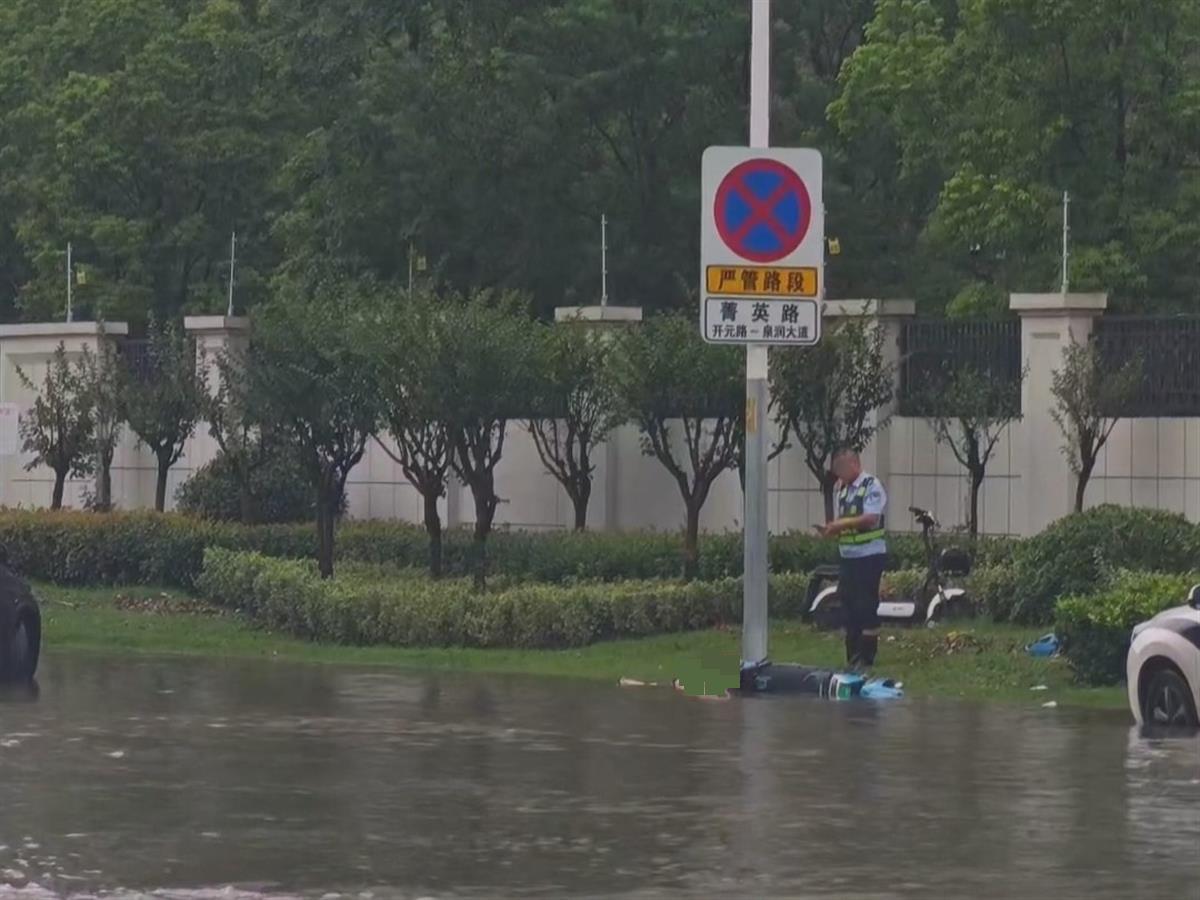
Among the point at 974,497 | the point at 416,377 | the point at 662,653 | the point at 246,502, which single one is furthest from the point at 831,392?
the point at 246,502

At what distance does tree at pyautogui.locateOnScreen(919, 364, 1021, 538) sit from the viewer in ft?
83.5

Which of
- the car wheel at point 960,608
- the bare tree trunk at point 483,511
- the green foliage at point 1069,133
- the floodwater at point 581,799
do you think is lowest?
the floodwater at point 581,799

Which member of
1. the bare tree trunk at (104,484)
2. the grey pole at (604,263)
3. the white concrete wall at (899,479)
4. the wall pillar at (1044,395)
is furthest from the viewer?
the bare tree trunk at (104,484)

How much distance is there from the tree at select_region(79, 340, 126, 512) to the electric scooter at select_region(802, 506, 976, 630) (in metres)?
12.4

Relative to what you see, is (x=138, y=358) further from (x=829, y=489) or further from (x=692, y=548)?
(x=829, y=489)

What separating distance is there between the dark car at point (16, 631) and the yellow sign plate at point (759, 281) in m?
6.02

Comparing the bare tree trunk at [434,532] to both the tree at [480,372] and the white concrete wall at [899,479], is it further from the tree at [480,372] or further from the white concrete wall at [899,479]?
the white concrete wall at [899,479]

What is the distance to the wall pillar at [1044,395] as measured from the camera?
25047 mm

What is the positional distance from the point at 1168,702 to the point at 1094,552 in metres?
4.41

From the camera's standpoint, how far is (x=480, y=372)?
23984 millimetres

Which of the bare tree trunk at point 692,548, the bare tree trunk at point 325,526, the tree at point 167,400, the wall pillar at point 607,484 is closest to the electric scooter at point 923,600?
the bare tree trunk at point 692,548

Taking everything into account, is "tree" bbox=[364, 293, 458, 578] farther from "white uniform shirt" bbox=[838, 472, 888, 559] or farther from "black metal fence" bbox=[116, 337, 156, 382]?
"black metal fence" bbox=[116, 337, 156, 382]

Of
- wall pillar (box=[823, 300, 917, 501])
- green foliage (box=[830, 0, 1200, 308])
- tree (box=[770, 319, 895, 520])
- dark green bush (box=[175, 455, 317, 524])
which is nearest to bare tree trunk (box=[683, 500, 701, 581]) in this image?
tree (box=[770, 319, 895, 520])

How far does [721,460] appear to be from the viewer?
82.5ft
